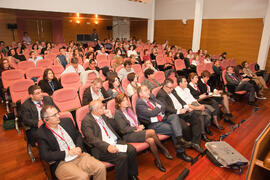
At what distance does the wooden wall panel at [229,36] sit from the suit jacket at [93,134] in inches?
413

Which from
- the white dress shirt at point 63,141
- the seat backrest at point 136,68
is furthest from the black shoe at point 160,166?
the seat backrest at point 136,68

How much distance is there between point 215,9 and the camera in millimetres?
11172

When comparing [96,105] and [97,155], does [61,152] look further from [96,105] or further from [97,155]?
[96,105]

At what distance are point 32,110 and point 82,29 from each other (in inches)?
575

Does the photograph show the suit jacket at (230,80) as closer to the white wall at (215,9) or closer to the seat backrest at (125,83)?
the seat backrest at (125,83)

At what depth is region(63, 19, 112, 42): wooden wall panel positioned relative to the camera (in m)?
15.2

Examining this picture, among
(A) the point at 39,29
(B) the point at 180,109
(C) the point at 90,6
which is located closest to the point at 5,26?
(A) the point at 39,29

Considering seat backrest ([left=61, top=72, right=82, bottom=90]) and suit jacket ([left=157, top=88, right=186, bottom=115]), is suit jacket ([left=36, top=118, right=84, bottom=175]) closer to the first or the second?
suit jacket ([left=157, top=88, right=186, bottom=115])

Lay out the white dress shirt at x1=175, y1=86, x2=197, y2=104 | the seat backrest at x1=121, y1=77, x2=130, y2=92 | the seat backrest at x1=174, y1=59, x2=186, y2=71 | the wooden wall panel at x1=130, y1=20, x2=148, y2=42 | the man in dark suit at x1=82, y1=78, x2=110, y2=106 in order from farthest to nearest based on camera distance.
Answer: the wooden wall panel at x1=130, y1=20, x2=148, y2=42 → the seat backrest at x1=174, y1=59, x2=186, y2=71 → the seat backrest at x1=121, y1=77, x2=130, y2=92 → the white dress shirt at x1=175, y1=86, x2=197, y2=104 → the man in dark suit at x1=82, y1=78, x2=110, y2=106

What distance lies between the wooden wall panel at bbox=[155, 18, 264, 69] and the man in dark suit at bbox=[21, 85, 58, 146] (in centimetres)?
1096

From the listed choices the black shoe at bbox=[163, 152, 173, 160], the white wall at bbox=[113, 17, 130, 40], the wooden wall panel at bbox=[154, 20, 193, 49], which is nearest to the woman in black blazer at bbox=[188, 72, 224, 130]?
the black shoe at bbox=[163, 152, 173, 160]

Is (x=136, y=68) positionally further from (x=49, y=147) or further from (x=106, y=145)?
(x=49, y=147)

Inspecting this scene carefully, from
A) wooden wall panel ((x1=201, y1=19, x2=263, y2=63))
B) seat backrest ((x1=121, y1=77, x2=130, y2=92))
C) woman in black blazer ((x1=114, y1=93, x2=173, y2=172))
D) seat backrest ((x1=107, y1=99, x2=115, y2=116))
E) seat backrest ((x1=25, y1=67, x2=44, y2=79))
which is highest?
wooden wall panel ((x1=201, y1=19, x2=263, y2=63))

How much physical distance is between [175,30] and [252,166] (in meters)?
13.8
